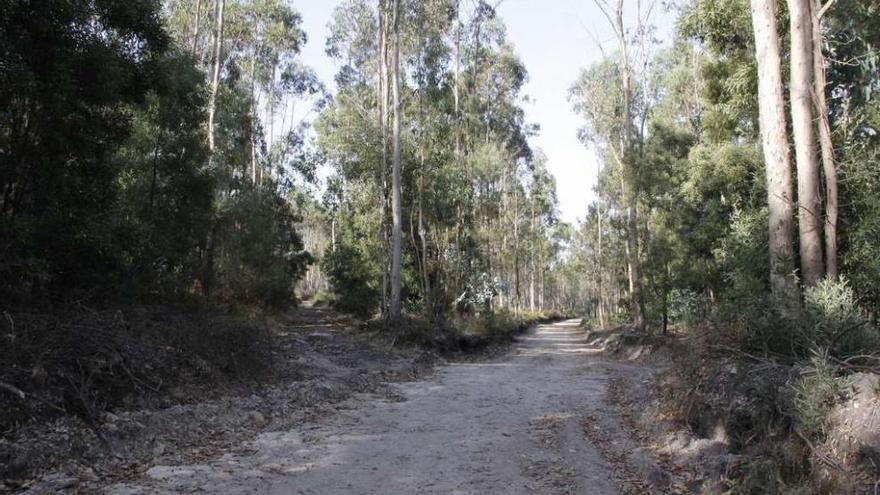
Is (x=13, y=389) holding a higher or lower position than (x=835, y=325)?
lower

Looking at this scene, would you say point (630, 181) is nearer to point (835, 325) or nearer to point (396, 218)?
point (396, 218)

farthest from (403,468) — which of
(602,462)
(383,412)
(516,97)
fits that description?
(516,97)

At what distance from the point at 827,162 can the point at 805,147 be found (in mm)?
558

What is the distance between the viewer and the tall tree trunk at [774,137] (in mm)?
8078

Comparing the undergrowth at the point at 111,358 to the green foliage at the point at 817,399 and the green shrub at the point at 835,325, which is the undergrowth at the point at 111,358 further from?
the green shrub at the point at 835,325

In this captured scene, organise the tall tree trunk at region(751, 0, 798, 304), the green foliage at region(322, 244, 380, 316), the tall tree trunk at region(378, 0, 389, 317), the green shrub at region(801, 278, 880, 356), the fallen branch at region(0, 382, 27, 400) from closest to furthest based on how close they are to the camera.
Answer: the fallen branch at region(0, 382, 27, 400) → the green shrub at region(801, 278, 880, 356) → the tall tree trunk at region(751, 0, 798, 304) → the tall tree trunk at region(378, 0, 389, 317) → the green foliage at region(322, 244, 380, 316)

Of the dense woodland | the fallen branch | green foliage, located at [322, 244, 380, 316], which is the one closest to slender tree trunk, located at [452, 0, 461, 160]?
the dense woodland

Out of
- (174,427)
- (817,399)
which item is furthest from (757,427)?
(174,427)

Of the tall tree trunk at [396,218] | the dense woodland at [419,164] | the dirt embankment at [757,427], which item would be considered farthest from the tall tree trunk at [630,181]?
the dirt embankment at [757,427]

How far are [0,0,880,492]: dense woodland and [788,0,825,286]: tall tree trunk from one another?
32mm

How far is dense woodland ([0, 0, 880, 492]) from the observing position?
7.80 meters

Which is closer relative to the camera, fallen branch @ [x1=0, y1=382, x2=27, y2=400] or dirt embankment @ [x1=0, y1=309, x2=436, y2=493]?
dirt embankment @ [x1=0, y1=309, x2=436, y2=493]

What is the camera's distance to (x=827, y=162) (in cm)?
824

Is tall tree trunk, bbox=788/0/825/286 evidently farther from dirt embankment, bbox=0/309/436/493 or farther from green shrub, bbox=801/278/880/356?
dirt embankment, bbox=0/309/436/493
